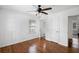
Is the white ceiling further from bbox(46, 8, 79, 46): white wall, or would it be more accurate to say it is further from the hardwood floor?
the hardwood floor

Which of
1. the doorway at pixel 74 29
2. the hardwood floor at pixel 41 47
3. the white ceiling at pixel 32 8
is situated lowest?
the hardwood floor at pixel 41 47

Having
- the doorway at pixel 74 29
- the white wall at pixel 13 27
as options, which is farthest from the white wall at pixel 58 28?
the white wall at pixel 13 27

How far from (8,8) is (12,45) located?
73cm

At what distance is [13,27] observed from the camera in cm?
188

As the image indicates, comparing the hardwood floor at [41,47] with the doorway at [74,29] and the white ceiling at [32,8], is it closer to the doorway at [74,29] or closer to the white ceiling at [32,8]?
the doorway at [74,29]

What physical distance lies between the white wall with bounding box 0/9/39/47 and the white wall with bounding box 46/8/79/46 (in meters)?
0.31

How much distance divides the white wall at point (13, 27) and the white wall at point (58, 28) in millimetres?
308

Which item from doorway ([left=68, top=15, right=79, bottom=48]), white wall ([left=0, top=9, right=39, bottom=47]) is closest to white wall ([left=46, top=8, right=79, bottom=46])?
doorway ([left=68, top=15, right=79, bottom=48])

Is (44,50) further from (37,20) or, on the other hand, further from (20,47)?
(37,20)

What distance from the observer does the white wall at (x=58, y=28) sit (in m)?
1.92

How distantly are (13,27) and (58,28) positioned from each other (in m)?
0.91

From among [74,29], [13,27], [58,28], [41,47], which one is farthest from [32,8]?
[74,29]

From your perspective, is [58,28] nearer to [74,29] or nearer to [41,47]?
[74,29]
